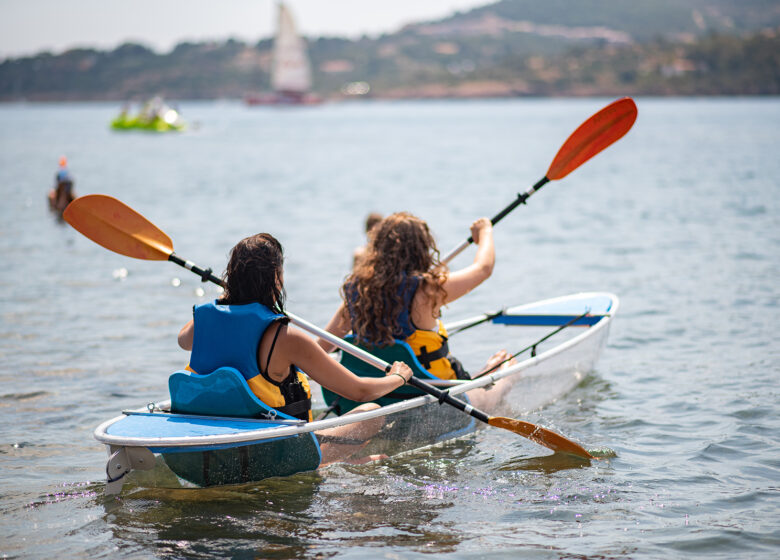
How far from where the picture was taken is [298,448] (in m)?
4.98

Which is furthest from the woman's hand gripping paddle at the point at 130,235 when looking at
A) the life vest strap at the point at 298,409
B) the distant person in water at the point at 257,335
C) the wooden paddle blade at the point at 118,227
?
the distant person in water at the point at 257,335

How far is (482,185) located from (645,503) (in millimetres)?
22696

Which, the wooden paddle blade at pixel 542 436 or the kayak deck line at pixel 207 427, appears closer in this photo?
the kayak deck line at pixel 207 427

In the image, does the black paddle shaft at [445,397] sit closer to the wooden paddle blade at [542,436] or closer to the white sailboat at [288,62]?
the wooden paddle blade at [542,436]

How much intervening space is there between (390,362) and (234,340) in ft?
4.25

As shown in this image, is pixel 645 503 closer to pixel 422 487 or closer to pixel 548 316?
pixel 422 487

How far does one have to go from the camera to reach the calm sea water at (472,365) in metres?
4.75

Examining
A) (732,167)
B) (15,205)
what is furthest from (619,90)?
(15,205)

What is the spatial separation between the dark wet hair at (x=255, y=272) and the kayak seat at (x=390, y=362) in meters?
1.10

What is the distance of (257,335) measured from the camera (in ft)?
15.2

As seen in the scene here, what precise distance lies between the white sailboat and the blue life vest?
280ft

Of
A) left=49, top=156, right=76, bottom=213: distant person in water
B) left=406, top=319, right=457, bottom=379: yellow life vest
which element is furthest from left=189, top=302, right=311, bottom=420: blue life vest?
left=49, top=156, right=76, bottom=213: distant person in water

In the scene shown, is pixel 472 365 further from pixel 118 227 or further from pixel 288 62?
pixel 288 62

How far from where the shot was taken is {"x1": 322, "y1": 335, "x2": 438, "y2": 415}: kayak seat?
221 inches
